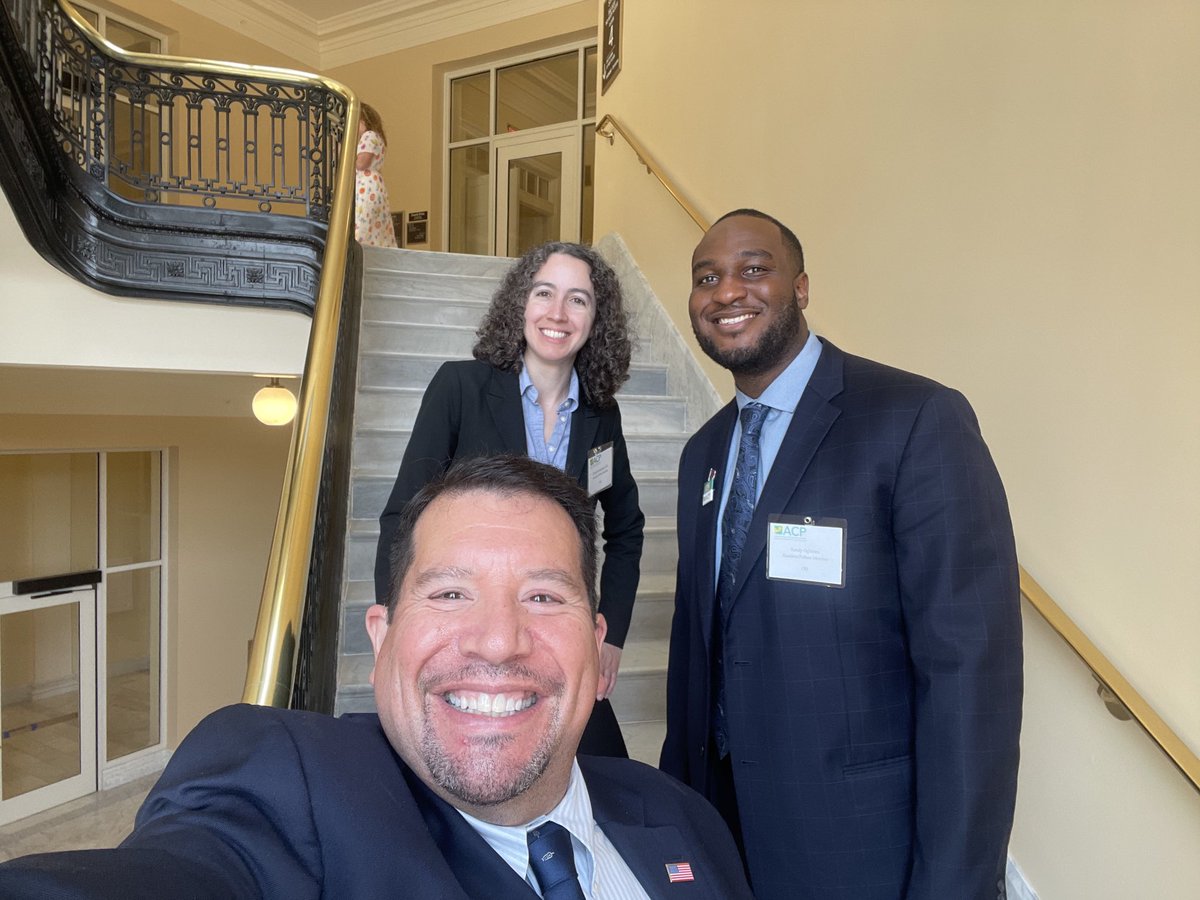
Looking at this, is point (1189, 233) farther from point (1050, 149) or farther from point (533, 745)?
point (533, 745)

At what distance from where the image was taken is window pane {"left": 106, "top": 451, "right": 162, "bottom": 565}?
330 inches

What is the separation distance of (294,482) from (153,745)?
28.3ft

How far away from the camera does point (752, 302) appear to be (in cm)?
154

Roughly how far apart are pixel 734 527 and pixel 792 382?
30 cm

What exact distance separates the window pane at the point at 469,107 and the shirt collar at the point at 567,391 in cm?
839

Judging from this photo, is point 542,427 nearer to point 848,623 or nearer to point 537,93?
point 848,623

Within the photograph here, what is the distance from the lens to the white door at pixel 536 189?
356 inches

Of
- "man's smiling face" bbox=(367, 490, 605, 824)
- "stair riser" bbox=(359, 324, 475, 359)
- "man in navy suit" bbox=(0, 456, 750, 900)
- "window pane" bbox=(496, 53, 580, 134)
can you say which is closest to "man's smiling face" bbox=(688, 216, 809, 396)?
"man in navy suit" bbox=(0, 456, 750, 900)

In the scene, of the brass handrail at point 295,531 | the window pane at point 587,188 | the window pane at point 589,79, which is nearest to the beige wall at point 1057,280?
the brass handrail at point 295,531

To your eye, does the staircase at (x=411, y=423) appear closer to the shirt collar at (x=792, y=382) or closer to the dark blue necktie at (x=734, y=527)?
the dark blue necktie at (x=734, y=527)

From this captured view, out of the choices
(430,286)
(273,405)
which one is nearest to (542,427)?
(430,286)

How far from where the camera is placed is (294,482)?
6.28 feet

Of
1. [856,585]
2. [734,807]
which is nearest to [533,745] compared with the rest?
[856,585]

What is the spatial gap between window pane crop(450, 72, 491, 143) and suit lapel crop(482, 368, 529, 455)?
849 cm
